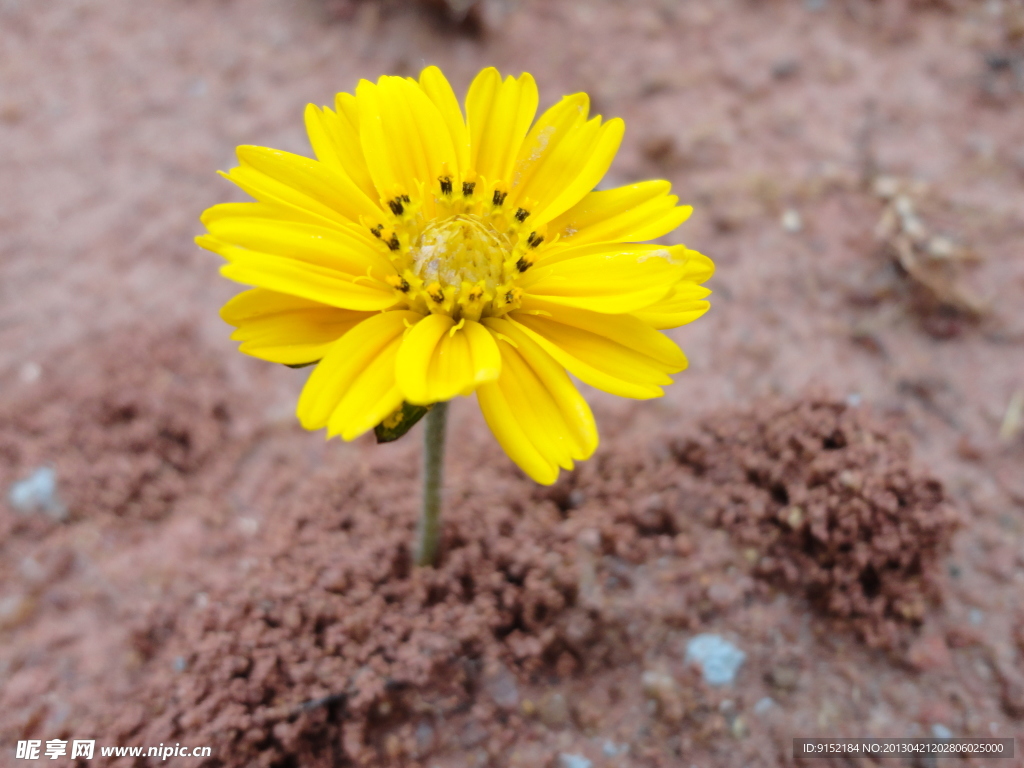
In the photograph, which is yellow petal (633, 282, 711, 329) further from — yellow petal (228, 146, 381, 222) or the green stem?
yellow petal (228, 146, 381, 222)

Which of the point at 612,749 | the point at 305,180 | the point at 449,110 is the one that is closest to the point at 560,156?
the point at 449,110

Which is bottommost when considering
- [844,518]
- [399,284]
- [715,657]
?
[715,657]

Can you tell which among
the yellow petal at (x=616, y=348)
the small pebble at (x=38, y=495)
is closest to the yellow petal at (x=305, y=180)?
the yellow petal at (x=616, y=348)

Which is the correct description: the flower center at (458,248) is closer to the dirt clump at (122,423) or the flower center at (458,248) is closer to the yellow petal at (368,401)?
the yellow petal at (368,401)

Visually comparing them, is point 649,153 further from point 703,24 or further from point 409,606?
point 409,606

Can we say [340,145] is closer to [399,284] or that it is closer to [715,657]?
[399,284]

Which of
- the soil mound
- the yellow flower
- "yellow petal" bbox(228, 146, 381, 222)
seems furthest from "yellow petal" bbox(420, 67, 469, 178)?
the soil mound
